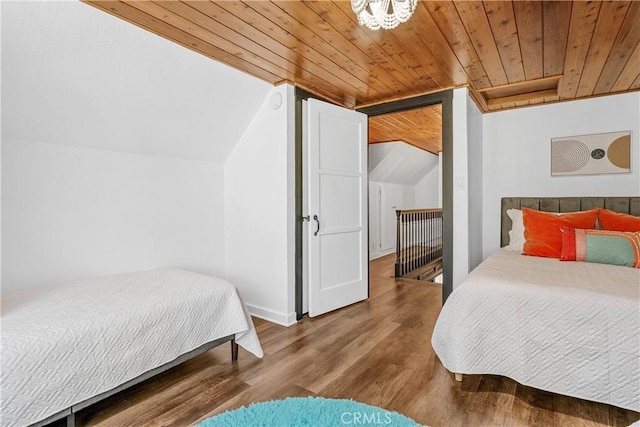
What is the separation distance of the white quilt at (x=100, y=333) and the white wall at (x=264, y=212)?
0.81 meters

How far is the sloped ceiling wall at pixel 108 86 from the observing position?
172 centimetres

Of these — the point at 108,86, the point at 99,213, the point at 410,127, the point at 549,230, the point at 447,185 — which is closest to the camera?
the point at 108,86

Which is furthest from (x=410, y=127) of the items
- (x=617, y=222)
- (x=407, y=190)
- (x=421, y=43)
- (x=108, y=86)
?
(x=108, y=86)

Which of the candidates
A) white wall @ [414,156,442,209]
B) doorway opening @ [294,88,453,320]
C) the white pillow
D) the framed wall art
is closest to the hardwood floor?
doorway opening @ [294,88,453,320]

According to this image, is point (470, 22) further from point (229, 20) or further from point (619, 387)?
point (619, 387)

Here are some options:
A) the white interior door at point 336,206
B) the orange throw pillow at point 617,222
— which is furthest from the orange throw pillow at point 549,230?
the white interior door at point 336,206

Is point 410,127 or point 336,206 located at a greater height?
point 410,127

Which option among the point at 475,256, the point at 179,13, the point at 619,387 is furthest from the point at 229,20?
the point at 475,256

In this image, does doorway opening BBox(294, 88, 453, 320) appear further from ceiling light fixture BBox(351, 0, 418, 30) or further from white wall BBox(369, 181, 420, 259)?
white wall BBox(369, 181, 420, 259)

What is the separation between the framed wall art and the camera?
311 centimetres

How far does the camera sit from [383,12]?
1.44 meters

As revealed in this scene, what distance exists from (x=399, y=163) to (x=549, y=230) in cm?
396

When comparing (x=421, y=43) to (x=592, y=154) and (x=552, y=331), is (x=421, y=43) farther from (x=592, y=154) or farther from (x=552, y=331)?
(x=592, y=154)

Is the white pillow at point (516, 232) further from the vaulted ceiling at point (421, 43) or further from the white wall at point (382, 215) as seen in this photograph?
the white wall at point (382, 215)
